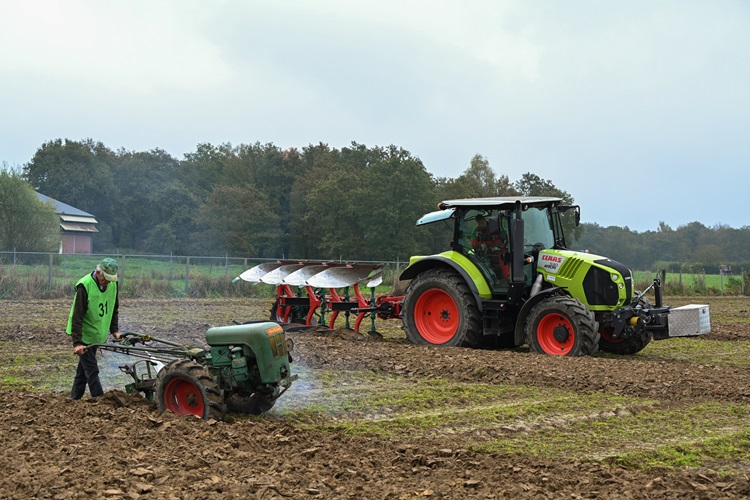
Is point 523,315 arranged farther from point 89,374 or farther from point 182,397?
point 89,374

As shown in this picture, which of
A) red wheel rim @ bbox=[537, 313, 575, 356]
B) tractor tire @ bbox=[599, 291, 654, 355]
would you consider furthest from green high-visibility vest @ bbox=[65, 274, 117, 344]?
tractor tire @ bbox=[599, 291, 654, 355]

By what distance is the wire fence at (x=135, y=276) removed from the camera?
26.6 metres

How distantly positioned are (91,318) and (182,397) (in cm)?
142

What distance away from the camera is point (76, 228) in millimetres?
53594

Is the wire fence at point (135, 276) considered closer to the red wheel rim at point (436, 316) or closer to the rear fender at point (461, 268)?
the rear fender at point (461, 268)

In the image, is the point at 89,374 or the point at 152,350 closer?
the point at 152,350

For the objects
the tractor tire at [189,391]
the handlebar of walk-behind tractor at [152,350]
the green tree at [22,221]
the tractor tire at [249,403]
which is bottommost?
the tractor tire at [249,403]

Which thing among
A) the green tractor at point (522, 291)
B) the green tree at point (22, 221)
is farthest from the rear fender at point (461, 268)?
the green tree at point (22, 221)

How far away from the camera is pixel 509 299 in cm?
1363

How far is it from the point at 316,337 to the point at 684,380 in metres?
6.22

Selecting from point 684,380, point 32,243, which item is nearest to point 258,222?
point 32,243

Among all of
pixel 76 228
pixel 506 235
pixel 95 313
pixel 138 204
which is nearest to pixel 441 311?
pixel 506 235

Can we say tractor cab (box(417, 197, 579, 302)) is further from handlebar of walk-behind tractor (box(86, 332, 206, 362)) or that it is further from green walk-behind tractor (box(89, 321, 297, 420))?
handlebar of walk-behind tractor (box(86, 332, 206, 362))

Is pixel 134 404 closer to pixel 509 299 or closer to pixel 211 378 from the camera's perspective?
pixel 211 378
